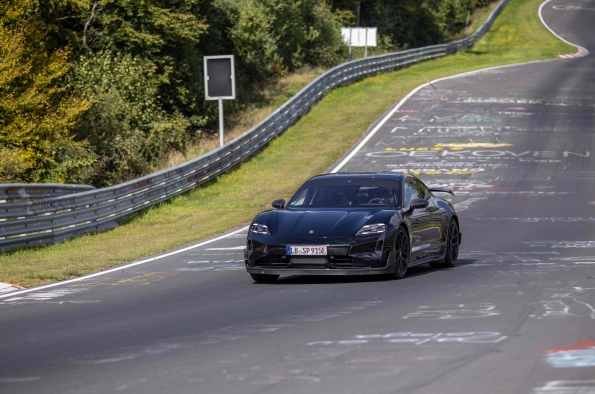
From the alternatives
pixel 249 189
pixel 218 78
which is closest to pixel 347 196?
pixel 249 189

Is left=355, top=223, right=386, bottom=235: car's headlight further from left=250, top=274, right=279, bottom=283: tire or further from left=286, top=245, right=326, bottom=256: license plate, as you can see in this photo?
left=250, top=274, right=279, bottom=283: tire

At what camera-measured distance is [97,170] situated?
31.9 m

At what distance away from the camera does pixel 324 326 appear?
8.59 meters

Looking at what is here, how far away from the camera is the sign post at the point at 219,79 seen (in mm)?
30125

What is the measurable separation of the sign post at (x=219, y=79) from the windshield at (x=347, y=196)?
1709 cm

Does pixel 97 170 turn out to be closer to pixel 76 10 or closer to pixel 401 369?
pixel 76 10

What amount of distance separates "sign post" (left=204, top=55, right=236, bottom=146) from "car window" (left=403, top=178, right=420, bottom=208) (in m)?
Result: 16.8

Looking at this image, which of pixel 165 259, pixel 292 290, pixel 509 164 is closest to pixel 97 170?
pixel 509 164

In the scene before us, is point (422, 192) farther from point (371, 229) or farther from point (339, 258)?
point (339, 258)

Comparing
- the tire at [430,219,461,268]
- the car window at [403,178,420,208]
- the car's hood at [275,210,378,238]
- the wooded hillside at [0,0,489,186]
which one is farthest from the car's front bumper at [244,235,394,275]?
the wooded hillside at [0,0,489,186]

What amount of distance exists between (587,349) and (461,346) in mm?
932

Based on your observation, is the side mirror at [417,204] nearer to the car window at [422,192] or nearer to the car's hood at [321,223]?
the car's hood at [321,223]

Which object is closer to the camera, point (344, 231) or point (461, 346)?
point (461, 346)

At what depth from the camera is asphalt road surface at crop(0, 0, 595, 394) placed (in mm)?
6531
